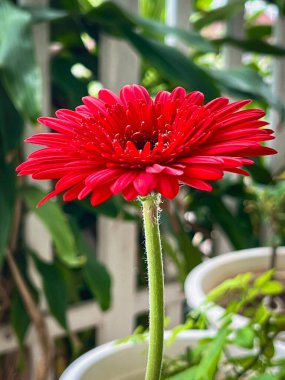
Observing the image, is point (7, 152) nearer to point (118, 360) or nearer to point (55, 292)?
point (55, 292)

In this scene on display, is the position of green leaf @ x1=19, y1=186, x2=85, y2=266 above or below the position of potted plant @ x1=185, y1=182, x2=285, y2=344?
above

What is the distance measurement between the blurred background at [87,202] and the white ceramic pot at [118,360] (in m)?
0.27

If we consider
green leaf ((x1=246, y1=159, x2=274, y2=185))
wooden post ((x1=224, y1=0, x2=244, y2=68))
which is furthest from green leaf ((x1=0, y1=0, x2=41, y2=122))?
wooden post ((x1=224, y1=0, x2=244, y2=68))

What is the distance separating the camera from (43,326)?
35.0 inches

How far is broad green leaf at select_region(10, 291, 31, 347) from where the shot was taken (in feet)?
2.80

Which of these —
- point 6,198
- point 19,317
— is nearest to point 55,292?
point 19,317

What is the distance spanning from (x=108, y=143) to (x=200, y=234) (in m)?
1.01

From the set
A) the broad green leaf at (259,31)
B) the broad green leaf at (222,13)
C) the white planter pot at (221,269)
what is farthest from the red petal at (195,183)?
the broad green leaf at (259,31)

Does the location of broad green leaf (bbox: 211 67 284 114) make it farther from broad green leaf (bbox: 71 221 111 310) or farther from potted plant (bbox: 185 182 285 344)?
broad green leaf (bbox: 71 221 111 310)

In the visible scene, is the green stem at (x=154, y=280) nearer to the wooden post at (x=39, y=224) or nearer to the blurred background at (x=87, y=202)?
the blurred background at (x=87, y=202)

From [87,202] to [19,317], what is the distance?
0.68ft

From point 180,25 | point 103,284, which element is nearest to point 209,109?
point 103,284

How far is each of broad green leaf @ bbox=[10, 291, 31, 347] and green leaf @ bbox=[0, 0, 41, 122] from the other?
35cm

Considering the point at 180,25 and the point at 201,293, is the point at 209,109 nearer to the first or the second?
the point at 201,293
